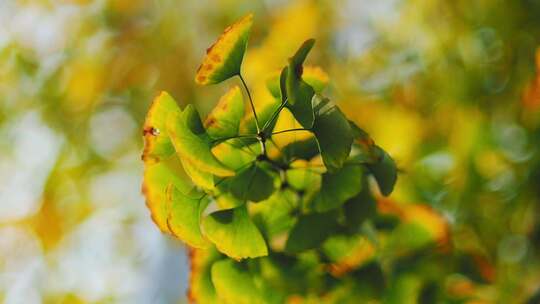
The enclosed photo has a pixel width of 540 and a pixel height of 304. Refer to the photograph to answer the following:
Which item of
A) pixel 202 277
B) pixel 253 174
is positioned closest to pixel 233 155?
pixel 253 174

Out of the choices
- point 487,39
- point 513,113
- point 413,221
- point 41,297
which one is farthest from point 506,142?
point 41,297

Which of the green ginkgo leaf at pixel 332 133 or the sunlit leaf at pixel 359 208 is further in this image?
the sunlit leaf at pixel 359 208

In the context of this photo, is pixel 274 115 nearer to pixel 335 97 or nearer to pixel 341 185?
pixel 341 185

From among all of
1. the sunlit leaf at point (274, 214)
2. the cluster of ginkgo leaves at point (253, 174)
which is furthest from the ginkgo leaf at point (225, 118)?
the sunlit leaf at point (274, 214)

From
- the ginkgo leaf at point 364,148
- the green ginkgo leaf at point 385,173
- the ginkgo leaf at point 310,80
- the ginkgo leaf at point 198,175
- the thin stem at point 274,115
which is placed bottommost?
the green ginkgo leaf at point 385,173

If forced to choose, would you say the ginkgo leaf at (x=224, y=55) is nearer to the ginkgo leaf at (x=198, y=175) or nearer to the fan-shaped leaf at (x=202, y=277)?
the ginkgo leaf at (x=198, y=175)

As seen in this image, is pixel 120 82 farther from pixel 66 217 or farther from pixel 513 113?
pixel 513 113
